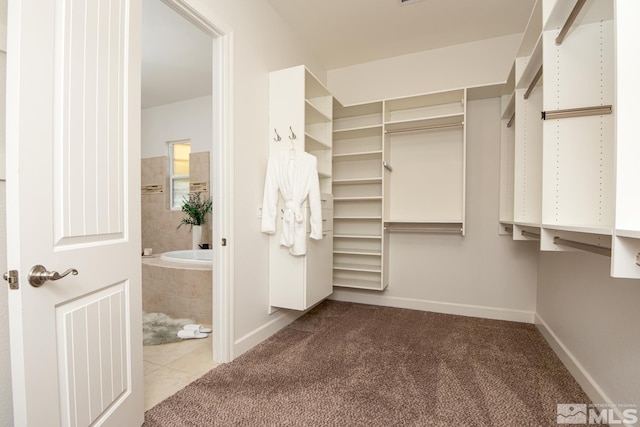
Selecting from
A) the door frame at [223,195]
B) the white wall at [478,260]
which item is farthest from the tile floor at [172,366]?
the white wall at [478,260]

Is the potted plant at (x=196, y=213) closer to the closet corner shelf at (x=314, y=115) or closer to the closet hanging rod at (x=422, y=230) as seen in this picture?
the closet corner shelf at (x=314, y=115)

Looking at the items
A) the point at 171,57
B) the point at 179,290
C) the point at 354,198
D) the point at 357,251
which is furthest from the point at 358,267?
the point at 171,57

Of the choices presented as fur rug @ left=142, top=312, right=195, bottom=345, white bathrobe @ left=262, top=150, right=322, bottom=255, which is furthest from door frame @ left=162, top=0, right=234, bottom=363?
fur rug @ left=142, top=312, right=195, bottom=345

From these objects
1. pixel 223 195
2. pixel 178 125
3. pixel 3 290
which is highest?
pixel 178 125

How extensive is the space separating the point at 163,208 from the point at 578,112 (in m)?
5.07

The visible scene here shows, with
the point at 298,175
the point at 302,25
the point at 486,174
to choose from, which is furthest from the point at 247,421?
the point at 302,25

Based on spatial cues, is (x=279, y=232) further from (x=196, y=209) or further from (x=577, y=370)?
(x=196, y=209)

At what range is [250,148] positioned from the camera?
231cm

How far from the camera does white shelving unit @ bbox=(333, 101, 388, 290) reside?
3277mm

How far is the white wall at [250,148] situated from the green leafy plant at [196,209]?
7.50 feet

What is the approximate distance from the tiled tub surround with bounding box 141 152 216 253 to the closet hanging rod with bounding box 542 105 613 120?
4166 mm

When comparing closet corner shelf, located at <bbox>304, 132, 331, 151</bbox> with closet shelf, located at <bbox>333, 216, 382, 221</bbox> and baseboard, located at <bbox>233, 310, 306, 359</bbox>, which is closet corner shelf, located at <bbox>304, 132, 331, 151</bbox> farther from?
baseboard, located at <bbox>233, 310, 306, 359</bbox>

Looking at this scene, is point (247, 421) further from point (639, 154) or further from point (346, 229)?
point (346, 229)

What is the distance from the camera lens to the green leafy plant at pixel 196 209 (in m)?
4.40
